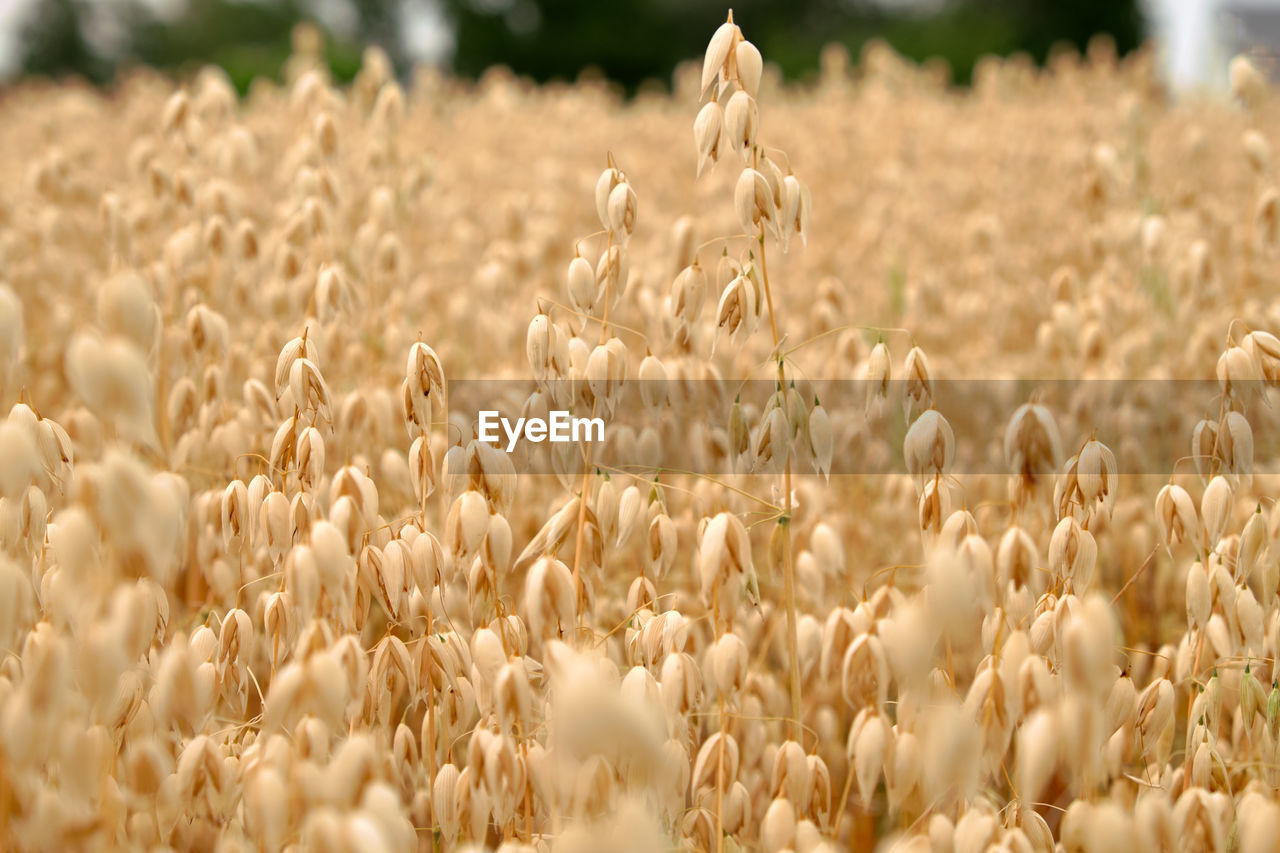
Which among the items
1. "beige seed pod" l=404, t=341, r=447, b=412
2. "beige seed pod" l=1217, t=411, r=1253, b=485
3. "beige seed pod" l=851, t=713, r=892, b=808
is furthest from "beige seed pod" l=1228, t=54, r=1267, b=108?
"beige seed pod" l=404, t=341, r=447, b=412

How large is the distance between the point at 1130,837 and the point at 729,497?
52.1 inches

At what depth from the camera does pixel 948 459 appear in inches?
49.6

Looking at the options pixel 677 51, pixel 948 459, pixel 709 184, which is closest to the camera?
pixel 948 459

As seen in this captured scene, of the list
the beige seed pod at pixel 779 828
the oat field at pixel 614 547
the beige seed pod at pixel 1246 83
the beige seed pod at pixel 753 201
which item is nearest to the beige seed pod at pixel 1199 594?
the oat field at pixel 614 547

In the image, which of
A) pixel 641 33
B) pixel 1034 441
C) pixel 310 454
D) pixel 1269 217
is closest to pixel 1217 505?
pixel 1034 441

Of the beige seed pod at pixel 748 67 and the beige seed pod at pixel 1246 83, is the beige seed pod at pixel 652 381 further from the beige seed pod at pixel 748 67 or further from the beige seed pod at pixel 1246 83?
the beige seed pod at pixel 1246 83

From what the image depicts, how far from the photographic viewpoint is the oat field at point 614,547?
0.90 metres

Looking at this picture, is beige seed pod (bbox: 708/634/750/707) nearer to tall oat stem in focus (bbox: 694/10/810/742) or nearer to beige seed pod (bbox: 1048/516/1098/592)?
tall oat stem in focus (bbox: 694/10/810/742)

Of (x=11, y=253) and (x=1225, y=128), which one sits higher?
(x=1225, y=128)

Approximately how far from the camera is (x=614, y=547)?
58.4 inches

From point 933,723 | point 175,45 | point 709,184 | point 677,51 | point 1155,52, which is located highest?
point 175,45

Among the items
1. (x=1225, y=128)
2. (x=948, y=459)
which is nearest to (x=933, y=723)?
(x=948, y=459)

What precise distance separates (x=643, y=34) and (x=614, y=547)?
2411 cm

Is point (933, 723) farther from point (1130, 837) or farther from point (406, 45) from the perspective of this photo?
point (406, 45)
